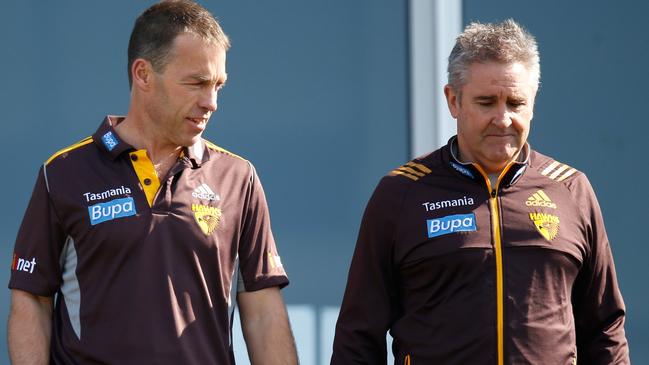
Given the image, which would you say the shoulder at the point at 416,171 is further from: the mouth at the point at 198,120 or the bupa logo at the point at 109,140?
the bupa logo at the point at 109,140

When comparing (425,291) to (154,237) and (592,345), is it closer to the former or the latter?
(592,345)

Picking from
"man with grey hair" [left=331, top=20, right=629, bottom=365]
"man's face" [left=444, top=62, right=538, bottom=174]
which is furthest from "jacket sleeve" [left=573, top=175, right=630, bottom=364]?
"man's face" [left=444, top=62, right=538, bottom=174]

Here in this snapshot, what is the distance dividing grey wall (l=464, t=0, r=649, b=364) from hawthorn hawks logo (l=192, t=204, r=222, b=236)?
175cm

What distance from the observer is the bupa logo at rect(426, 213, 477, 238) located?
3166mm

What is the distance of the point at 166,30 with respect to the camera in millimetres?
3283

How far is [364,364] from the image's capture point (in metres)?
3.27

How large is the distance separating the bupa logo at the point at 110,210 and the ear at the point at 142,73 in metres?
0.35

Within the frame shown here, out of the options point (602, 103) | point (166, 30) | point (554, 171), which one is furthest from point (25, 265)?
point (602, 103)

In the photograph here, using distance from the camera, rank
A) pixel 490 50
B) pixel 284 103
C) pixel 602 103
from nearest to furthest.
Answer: pixel 490 50 → pixel 284 103 → pixel 602 103

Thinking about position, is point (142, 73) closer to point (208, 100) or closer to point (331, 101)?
point (208, 100)

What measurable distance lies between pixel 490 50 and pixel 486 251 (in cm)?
55

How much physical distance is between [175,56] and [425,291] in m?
0.95

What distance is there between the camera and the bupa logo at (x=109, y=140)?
328 centimetres

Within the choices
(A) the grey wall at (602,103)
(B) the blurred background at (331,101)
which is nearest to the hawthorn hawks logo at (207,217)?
(B) the blurred background at (331,101)
